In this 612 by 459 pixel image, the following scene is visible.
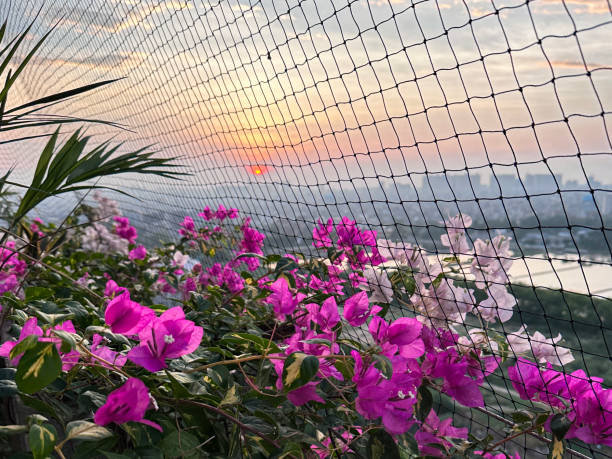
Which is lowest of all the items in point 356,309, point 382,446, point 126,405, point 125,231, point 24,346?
point 125,231

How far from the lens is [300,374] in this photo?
712 millimetres

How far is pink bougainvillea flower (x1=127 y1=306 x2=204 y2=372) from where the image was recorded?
729 millimetres

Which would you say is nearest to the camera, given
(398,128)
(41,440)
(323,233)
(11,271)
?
(41,440)

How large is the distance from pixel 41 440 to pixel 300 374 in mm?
275

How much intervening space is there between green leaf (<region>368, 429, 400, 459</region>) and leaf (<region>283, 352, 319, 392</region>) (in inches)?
6.7

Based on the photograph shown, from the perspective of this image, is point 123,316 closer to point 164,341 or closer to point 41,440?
point 164,341

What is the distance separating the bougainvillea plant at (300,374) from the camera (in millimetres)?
709

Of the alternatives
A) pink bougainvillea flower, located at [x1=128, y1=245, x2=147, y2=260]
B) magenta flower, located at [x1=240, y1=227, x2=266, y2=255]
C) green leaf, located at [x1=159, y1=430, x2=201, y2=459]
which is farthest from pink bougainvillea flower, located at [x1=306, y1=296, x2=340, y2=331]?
pink bougainvillea flower, located at [x1=128, y1=245, x2=147, y2=260]

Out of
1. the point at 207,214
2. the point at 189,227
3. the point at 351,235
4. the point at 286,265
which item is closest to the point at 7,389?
the point at 286,265

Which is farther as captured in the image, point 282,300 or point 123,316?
point 282,300

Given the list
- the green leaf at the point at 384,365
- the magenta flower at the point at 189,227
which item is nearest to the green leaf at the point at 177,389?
the green leaf at the point at 384,365

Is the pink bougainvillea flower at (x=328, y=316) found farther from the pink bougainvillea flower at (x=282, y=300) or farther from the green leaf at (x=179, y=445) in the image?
the green leaf at (x=179, y=445)

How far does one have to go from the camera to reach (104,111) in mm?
4113

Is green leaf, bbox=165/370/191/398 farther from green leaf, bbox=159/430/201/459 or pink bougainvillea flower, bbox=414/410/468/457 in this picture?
pink bougainvillea flower, bbox=414/410/468/457
